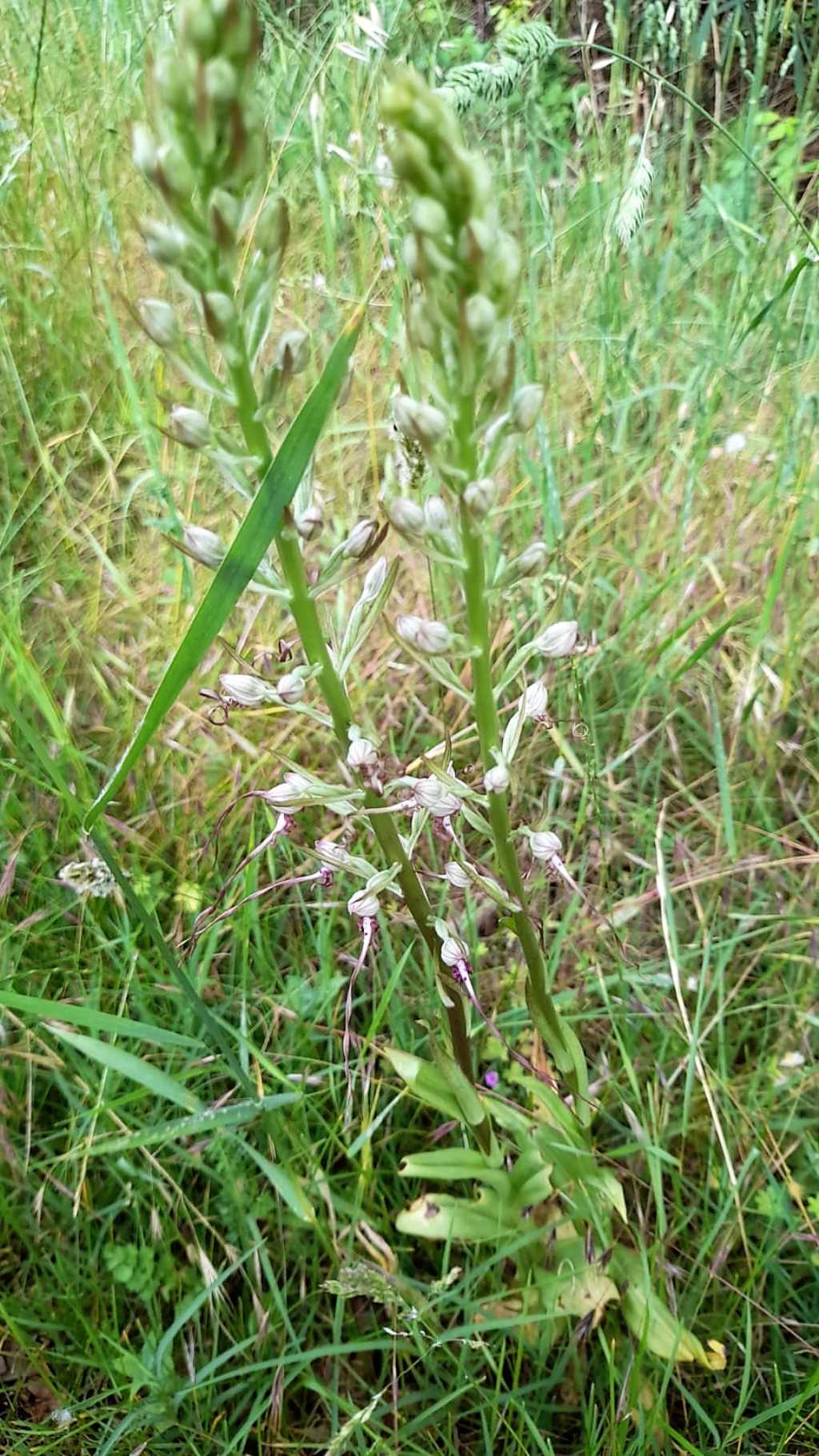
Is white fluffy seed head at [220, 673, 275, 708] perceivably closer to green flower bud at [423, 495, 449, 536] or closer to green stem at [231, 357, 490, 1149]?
green stem at [231, 357, 490, 1149]

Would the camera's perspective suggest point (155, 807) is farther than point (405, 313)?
Yes

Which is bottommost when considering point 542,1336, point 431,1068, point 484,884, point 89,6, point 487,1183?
point 542,1336

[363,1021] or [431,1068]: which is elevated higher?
[431,1068]

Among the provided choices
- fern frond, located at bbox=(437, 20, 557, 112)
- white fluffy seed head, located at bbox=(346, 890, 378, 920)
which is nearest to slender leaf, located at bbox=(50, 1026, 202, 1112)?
white fluffy seed head, located at bbox=(346, 890, 378, 920)

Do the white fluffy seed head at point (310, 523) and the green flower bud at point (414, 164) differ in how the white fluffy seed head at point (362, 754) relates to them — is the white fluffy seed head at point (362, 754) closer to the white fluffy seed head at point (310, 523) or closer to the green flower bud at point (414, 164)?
the white fluffy seed head at point (310, 523)

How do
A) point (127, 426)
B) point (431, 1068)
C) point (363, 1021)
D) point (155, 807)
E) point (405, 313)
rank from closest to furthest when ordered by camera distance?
point (405, 313)
point (431, 1068)
point (363, 1021)
point (155, 807)
point (127, 426)

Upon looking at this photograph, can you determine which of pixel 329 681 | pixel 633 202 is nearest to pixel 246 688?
pixel 329 681

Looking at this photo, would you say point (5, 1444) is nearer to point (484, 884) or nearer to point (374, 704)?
point (484, 884)

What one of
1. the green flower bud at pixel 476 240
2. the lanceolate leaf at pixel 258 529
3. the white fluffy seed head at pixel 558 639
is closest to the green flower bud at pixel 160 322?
the lanceolate leaf at pixel 258 529

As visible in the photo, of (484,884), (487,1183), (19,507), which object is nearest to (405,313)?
(484,884)
